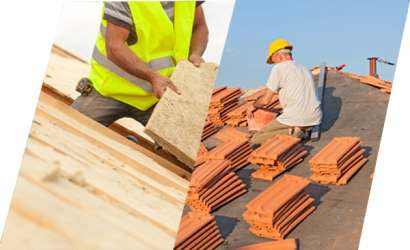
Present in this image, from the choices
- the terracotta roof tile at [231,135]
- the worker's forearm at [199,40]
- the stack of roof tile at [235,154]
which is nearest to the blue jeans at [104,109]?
the worker's forearm at [199,40]

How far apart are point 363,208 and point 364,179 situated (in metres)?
0.44

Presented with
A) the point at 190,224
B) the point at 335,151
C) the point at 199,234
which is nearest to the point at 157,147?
the point at 190,224

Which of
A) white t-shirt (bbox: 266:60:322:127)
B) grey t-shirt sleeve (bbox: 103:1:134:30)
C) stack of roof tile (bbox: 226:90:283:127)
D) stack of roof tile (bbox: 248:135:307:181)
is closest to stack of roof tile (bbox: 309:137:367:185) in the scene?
stack of roof tile (bbox: 248:135:307:181)

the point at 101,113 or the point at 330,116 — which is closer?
the point at 101,113

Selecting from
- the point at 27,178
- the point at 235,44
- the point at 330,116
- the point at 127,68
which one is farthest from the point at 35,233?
the point at 235,44

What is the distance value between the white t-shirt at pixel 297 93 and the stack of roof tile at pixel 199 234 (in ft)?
5.03

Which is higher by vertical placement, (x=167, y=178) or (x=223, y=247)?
(x=167, y=178)

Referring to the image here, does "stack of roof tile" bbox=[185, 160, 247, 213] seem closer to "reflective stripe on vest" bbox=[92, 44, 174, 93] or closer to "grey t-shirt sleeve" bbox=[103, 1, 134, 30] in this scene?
"reflective stripe on vest" bbox=[92, 44, 174, 93]

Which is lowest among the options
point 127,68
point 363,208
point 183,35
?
point 363,208

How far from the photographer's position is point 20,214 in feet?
9.28

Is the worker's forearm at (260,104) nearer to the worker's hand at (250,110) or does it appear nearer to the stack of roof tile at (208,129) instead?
the worker's hand at (250,110)

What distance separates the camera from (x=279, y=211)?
3.30 m

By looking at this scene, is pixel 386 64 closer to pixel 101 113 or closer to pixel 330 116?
pixel 330 116

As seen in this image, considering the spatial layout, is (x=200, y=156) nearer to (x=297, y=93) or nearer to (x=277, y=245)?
(x=297, y=93)
